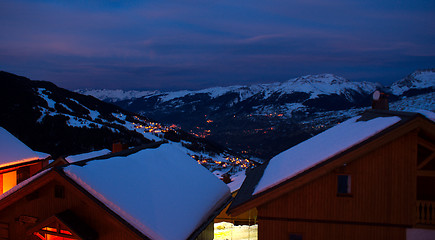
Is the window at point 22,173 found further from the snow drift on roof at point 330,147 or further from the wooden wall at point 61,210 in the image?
the snow drift on roof at point 330,147

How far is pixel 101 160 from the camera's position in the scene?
10.7 m

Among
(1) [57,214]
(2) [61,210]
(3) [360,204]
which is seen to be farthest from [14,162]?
(3) [360,204]

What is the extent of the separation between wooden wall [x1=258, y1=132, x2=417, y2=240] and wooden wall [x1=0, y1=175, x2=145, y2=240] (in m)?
5.06

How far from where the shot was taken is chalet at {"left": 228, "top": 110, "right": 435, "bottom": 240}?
8953 millimetres

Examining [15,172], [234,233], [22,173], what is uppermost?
[15,172]

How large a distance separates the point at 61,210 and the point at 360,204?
1026 cm

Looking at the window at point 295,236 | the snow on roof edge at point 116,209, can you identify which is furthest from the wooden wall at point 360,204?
the snow on roof edge at point 116,209

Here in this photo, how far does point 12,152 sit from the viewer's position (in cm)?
1983

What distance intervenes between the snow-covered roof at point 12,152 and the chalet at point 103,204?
10.1 m

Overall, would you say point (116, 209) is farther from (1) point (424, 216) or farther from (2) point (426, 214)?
(1) point (424, 216)

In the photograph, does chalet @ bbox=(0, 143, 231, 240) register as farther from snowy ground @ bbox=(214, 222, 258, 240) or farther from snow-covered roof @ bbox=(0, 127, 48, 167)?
snow-covered roof @ bbox=(0, 127, 48, 167)

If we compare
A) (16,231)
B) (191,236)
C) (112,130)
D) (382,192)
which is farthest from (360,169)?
(112,130)

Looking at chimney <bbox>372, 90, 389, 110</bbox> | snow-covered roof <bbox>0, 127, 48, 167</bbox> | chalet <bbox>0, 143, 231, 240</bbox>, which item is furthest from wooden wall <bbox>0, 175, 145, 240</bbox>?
chimney <bbox>372, 90, 389, 110</bbox>

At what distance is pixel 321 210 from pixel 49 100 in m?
84.9
